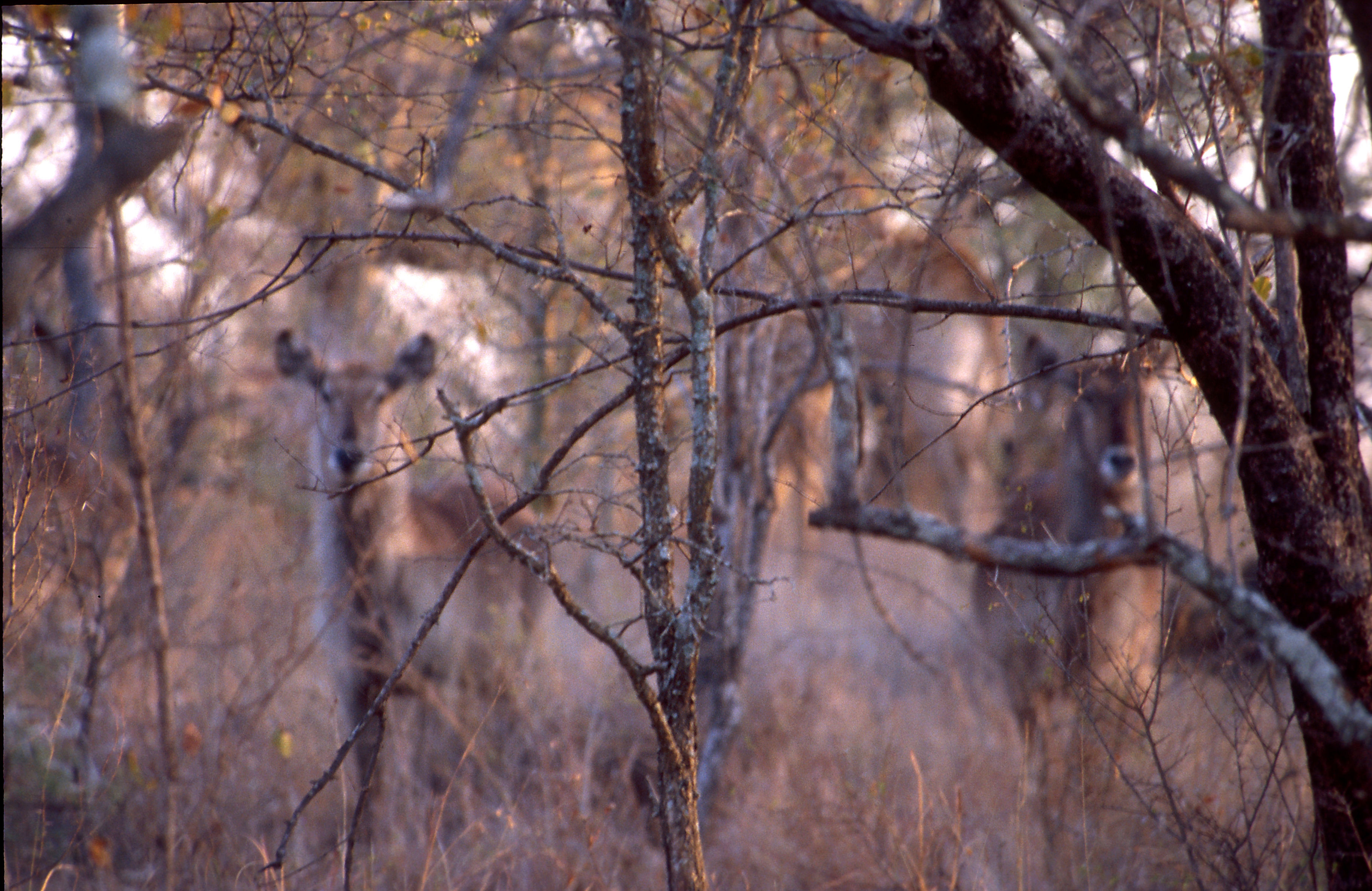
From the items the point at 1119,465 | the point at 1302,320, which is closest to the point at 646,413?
the point at 1302,320

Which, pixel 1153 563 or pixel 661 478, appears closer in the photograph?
pixel 1153 563

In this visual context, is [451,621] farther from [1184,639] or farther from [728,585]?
[1184,639]

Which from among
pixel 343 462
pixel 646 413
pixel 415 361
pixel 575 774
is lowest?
pixel 575 774

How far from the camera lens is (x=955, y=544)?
2.00 metres

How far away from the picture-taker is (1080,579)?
4.80 meters

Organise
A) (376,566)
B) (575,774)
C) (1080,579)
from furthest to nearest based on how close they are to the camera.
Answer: (376,566), (1080,579), (575,774)

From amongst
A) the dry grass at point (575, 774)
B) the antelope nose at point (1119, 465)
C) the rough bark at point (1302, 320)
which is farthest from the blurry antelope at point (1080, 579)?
the rough bark at point (1302, 320)

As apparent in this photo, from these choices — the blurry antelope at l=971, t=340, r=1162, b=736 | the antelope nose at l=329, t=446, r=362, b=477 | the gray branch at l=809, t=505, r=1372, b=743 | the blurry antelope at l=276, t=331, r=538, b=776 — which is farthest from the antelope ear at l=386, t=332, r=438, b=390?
the gray branch at l=809, t=505, r=1372, b=743

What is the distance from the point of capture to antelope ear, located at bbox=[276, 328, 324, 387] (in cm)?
684

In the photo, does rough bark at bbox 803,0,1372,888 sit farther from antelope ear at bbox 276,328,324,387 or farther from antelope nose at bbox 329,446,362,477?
antelope ear at bbox 276,328,324,387

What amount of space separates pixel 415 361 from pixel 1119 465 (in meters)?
4.48

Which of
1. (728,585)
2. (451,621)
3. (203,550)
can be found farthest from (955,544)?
Result: (203,550)

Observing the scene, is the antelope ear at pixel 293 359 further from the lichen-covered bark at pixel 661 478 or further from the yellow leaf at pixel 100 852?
the lichen-covered bark at pixel 661 478

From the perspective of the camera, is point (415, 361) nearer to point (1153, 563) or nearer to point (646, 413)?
point (646, 413)
